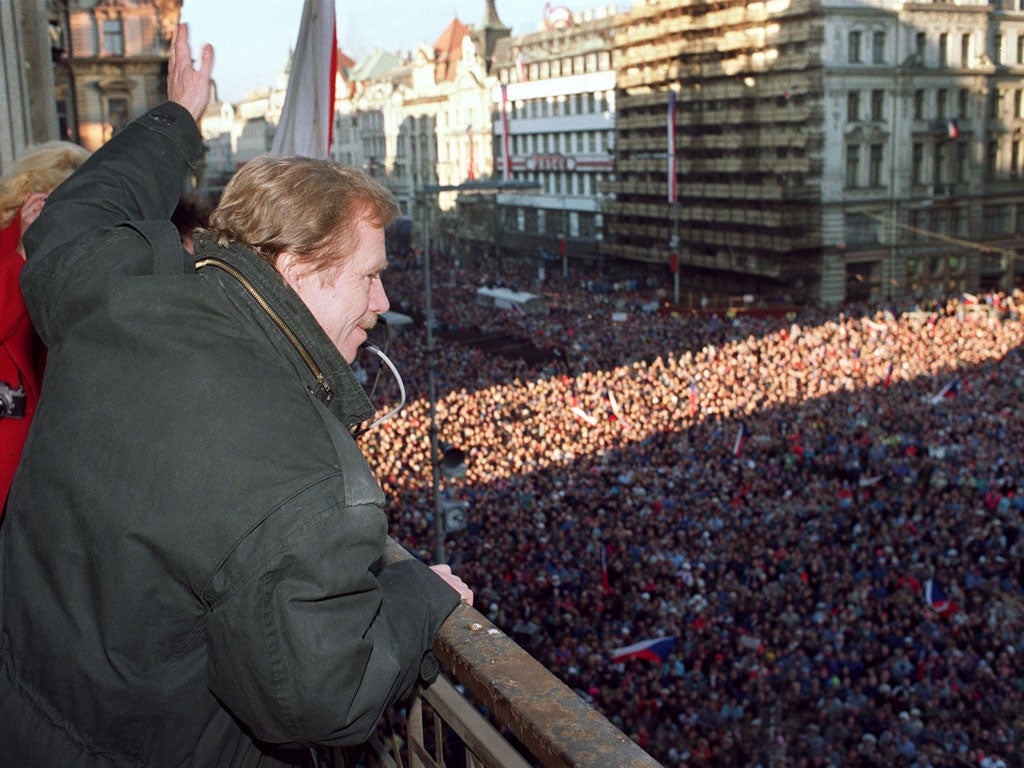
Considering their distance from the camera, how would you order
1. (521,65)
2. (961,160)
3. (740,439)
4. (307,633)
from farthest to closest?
(521,65)
(961,160)
(740,439)
(307,633)

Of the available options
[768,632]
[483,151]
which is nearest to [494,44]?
[483,151]

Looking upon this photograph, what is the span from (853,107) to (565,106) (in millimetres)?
21524

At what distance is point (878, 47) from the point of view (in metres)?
48.5

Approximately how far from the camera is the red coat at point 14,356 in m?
2.58

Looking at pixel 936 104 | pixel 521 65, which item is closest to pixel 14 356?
pixel 936 104

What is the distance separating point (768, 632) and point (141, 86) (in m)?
28.2

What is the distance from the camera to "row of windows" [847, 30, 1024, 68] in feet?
157

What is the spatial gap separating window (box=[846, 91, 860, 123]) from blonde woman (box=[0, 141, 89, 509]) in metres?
49.0

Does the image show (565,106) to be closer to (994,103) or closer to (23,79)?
(994,103)

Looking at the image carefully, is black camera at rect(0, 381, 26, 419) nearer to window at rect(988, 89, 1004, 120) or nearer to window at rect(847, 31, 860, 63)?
window at rect(847, 31, 860, 63)

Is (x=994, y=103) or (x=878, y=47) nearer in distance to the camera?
(x=878, y=47)

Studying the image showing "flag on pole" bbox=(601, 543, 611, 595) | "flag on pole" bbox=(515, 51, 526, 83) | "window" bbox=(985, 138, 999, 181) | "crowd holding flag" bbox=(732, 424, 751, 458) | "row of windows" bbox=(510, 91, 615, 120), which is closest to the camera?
"flag on pole" bbox=(601, 543, 611, 595)

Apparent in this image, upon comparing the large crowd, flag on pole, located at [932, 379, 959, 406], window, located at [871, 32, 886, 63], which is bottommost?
the large crowd

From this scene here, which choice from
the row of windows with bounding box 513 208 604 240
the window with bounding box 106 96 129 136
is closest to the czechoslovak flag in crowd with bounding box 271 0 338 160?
the window with bounding box 106 96 129 136
